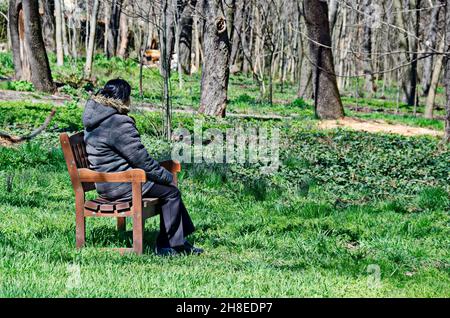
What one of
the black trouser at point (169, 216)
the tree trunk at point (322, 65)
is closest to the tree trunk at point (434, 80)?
the tree trunk at point (322, 65)

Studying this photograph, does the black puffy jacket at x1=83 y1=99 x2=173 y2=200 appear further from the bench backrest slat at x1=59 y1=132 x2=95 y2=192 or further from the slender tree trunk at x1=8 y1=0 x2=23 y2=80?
the slender tree trunk at x1=8 y1=0 x2=23 y2=80

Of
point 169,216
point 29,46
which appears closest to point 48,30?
point 29,46

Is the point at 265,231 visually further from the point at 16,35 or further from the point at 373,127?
the point at 16,35

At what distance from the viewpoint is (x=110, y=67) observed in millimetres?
28422

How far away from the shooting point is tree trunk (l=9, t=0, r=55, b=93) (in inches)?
712

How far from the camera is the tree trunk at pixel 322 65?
731 inches

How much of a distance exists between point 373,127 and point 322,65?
2.08 meters

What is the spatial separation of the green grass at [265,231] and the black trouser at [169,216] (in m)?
0.20

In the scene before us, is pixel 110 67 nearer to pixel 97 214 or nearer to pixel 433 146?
pixel 433 146

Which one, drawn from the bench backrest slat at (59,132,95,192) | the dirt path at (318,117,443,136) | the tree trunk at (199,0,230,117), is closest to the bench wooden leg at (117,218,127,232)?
the bench backrest slat at (59,132,95,192)

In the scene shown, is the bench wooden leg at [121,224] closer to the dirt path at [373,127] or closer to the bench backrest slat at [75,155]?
the bench backrest slat at [75,155]
